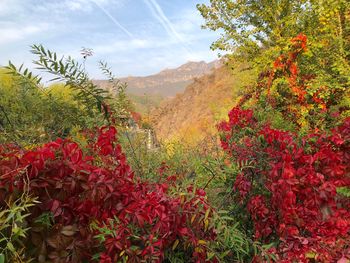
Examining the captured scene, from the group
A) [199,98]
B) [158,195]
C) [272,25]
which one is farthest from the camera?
[199,98]

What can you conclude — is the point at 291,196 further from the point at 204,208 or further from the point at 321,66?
the point at 321,66

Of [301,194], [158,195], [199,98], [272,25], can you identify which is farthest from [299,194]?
[199,98]

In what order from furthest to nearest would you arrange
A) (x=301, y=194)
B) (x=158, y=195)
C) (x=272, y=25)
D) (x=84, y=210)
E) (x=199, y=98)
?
(x=199, y=98) → (x=272, y=25) → (x=301, y=194) → (x=158, y=195) → (x=84, y=210)

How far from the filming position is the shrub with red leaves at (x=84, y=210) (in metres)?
1.54

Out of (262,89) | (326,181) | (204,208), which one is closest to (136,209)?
(204,208)

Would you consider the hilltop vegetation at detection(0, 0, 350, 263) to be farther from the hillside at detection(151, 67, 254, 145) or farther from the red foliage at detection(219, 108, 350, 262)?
the hillside at detection(151, 67, 254, 145)

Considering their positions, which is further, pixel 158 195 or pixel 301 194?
pixel 301 194

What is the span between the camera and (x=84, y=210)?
1.65 metres

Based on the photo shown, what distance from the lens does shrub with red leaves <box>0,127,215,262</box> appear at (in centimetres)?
154

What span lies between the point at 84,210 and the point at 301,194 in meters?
1.85

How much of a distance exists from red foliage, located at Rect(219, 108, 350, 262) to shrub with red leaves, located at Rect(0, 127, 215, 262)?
997 millimetres

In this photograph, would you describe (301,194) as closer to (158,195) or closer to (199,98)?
(158,195)

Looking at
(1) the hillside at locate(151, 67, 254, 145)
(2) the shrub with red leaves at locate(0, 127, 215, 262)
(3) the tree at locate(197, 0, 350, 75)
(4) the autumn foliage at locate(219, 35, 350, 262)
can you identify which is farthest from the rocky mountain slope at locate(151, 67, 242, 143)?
(2) the shrub with red leaves at locate(0, 127, 215, 262)

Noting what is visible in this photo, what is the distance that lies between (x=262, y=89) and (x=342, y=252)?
3513mm
